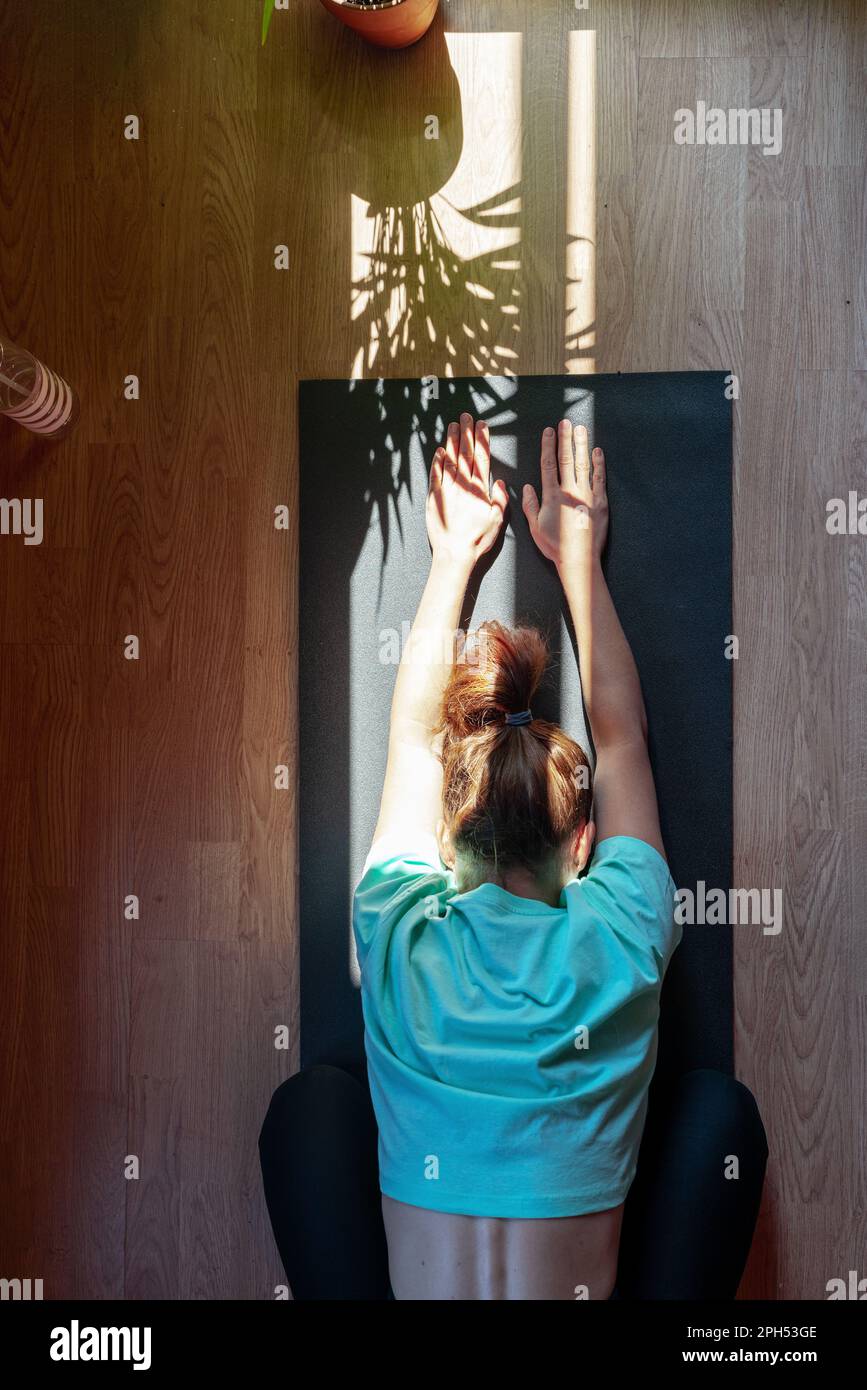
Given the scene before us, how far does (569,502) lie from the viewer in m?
1.60

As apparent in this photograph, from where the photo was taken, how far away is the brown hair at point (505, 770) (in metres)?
1.36

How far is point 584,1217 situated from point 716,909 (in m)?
0.55

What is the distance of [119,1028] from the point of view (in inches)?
65.4

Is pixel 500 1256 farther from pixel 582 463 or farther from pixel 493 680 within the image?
pixel 582 463

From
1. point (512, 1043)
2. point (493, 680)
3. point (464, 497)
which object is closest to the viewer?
point (512, 1043)

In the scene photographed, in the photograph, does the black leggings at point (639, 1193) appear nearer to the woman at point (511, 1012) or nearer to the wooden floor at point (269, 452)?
the woman at point (511, 1012)

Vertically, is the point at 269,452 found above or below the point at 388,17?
below

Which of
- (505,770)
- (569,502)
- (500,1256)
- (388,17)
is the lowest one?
(500,1256)

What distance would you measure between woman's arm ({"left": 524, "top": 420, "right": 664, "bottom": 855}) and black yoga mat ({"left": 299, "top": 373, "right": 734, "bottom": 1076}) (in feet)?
0.08

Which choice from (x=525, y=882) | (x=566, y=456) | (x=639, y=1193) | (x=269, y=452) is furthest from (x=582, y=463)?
(x=639, y=1193)

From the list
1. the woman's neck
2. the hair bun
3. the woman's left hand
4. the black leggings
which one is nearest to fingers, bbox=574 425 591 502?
the woman's left hand

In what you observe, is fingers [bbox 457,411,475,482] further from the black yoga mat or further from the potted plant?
the potted plant

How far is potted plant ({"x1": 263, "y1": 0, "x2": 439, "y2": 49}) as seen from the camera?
155 cm

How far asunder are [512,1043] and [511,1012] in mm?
41
